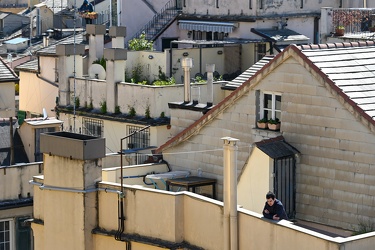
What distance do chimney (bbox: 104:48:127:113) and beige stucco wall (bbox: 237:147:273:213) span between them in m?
16.0

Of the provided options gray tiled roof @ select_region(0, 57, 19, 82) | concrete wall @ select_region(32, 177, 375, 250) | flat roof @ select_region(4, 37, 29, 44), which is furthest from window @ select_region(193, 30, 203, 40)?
concrete wall @ select_region(32, 177, 375, 250)

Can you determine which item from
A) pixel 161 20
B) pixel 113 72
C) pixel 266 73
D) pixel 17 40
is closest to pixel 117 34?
pixel 113 72

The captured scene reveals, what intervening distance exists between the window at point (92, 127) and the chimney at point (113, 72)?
84 centimetres

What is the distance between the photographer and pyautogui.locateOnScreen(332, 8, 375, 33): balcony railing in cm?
5566

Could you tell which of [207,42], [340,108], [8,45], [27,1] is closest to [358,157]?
[340,108]

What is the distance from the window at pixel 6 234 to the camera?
41312 mm

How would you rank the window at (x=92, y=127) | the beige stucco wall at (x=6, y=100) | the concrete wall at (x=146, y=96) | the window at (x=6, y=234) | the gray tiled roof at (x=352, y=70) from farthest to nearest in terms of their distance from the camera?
1. the window at (x=92, y=127)
2. the beige stucco wall at (x=6, y=100)
3. the concrete wall at (x=146, y=96)
4. the window at (x=6, y=234)
5. the gray tiled roof at (x=352, y=70)

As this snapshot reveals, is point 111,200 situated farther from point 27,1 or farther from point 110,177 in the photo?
point 27,1

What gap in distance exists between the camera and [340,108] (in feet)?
111

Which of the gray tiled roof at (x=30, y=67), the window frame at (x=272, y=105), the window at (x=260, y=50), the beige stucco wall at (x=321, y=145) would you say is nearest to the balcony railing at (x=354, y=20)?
the window at (x=260, y=50)

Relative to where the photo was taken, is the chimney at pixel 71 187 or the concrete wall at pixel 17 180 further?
the concrete wall at pixel 17 180

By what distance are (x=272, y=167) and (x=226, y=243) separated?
412 centimetres

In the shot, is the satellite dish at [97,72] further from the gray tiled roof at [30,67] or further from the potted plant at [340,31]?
the potted plant at [340,31]

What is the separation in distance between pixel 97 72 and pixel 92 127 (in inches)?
92.2
